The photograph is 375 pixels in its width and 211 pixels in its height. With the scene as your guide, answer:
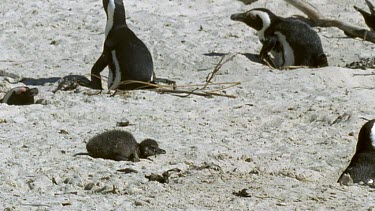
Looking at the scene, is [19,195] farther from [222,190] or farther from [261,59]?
[261,59]

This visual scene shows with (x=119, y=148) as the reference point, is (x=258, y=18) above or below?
below


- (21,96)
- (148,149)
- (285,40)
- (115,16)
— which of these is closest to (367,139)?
(148,149)

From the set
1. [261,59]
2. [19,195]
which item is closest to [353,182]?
[19,195]

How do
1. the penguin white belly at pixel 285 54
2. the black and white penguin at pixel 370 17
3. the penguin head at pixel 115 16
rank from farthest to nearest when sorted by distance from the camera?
the black and white penguin at pixel 370 17 → the penguin white belly at pixel 285 54 → the penguin head at pixel 115 16

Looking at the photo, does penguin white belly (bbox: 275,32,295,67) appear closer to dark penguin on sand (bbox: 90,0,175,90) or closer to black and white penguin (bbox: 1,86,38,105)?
dark penguin on sand (bbox: 90,0,175,90)

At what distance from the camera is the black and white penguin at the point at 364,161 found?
21.1 feet

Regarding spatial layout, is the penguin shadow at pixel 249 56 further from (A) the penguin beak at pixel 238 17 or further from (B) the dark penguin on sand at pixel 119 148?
(B) the dark penguin on sand at pixel 119 148

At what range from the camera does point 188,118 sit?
816 centimetres

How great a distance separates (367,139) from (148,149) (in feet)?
4.47

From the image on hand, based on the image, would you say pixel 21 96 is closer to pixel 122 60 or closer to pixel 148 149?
pixel 122 60

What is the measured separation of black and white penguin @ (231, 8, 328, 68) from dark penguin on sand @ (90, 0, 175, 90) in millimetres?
1644

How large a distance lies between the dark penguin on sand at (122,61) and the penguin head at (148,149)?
2198 millimetres

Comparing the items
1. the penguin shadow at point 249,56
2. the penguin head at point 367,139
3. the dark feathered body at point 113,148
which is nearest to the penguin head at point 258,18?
the penguin shadow at point 249,56

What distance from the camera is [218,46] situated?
11.2 meters
